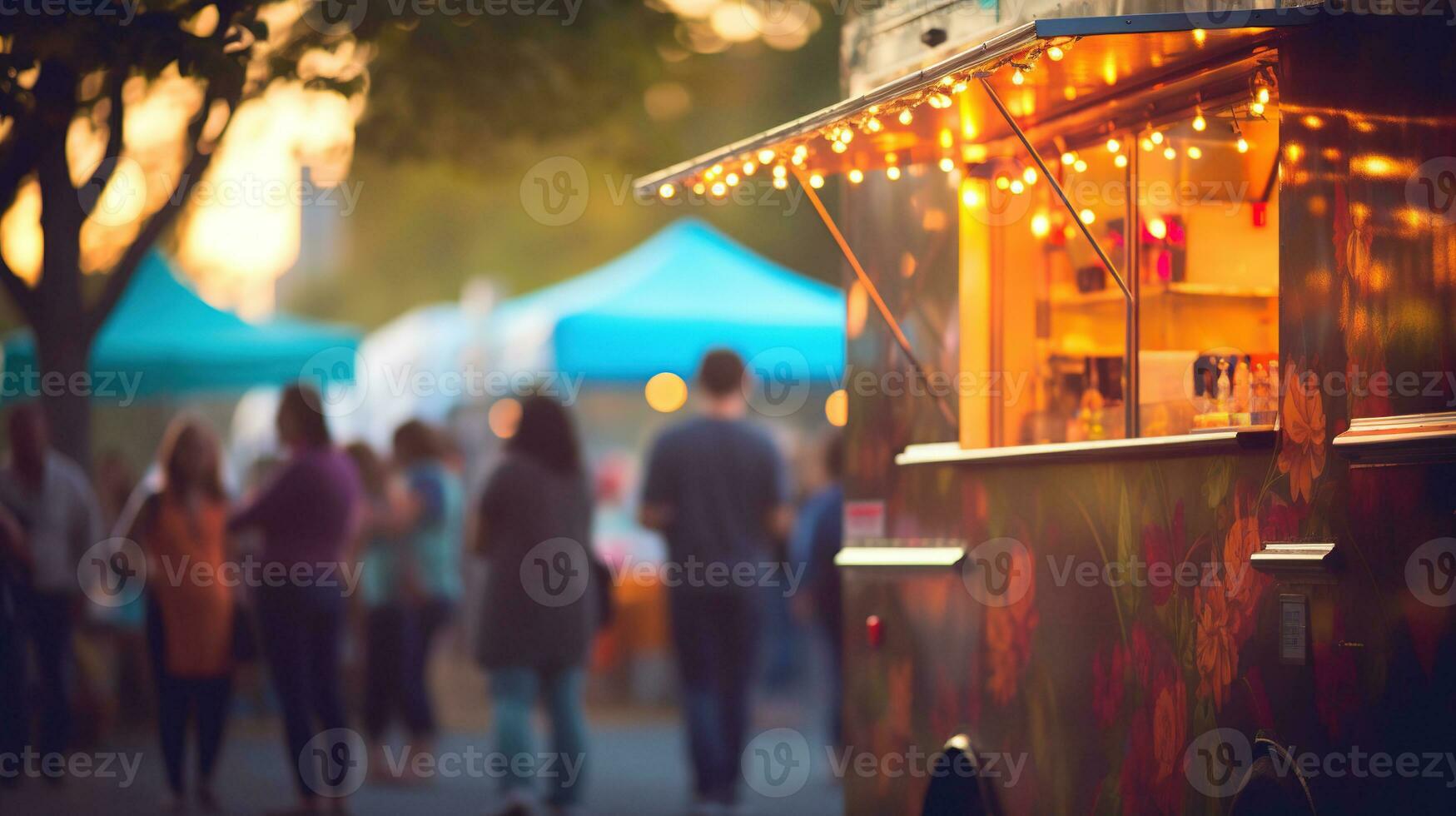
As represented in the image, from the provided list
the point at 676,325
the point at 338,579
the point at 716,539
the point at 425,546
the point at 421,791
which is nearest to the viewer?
the point at 338,579

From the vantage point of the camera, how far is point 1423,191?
3760 mm

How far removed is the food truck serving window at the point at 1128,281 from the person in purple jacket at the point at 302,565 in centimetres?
421

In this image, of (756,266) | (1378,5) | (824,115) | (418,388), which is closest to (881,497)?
(824,115)

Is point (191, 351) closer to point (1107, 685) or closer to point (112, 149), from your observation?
point (112, 149)

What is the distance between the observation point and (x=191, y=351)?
1388 cm

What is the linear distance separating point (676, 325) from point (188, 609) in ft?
16.1

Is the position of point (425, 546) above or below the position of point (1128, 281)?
below

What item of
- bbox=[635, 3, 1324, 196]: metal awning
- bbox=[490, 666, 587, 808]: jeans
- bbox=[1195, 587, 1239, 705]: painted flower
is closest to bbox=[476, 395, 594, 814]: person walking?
bbox=[490, 666, 587, 808]: jeans

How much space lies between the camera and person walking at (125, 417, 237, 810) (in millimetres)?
9273

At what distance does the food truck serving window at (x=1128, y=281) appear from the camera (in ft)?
16.4

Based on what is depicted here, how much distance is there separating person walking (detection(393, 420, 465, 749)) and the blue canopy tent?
1.79 metres

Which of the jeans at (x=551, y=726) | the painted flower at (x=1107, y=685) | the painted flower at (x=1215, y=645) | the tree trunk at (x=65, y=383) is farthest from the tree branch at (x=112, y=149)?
the painted flower at (x=1215, y=645)

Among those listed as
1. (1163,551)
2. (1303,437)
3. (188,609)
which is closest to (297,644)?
(188,609)

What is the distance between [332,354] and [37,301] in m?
4.77
